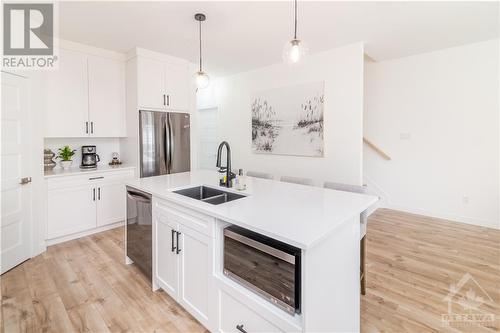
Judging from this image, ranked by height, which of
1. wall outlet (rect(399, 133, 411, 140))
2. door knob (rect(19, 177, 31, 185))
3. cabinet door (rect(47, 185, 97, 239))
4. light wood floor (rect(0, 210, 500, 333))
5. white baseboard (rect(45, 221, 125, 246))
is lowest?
light wood floor (rect(0, 210, 500, 333))

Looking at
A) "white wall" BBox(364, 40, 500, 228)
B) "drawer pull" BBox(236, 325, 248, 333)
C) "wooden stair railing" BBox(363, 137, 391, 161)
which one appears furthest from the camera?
"wooden stair railing" BBox(363, 137, 391, 161)

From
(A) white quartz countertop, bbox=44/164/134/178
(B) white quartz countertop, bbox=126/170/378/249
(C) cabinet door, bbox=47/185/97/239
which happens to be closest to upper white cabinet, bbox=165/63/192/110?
(A) white quartz countertop, bbox=44/164/134/178

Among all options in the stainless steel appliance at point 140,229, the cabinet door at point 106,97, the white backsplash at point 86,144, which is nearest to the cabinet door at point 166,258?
the stainless steel appliance at point 140,229

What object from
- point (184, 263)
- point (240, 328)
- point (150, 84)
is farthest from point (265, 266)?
point (150, 84)

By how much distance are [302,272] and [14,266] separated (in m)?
3.14

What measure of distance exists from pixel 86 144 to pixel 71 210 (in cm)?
119

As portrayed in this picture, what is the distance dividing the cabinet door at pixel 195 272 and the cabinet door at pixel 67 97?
2.76 metres

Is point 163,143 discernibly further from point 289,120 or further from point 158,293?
point 158,293

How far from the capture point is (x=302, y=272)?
3.88 feet

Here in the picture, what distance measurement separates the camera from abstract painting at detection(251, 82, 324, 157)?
4.05m

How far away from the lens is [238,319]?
1452 mm

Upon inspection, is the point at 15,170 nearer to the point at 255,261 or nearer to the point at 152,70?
the point at 152,70

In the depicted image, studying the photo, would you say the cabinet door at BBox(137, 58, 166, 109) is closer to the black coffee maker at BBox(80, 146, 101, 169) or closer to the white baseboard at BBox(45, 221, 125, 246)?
the black coffee maker at BBox(80, 146, 101, 169)

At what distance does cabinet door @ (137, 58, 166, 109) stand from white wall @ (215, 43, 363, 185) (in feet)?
5.64
